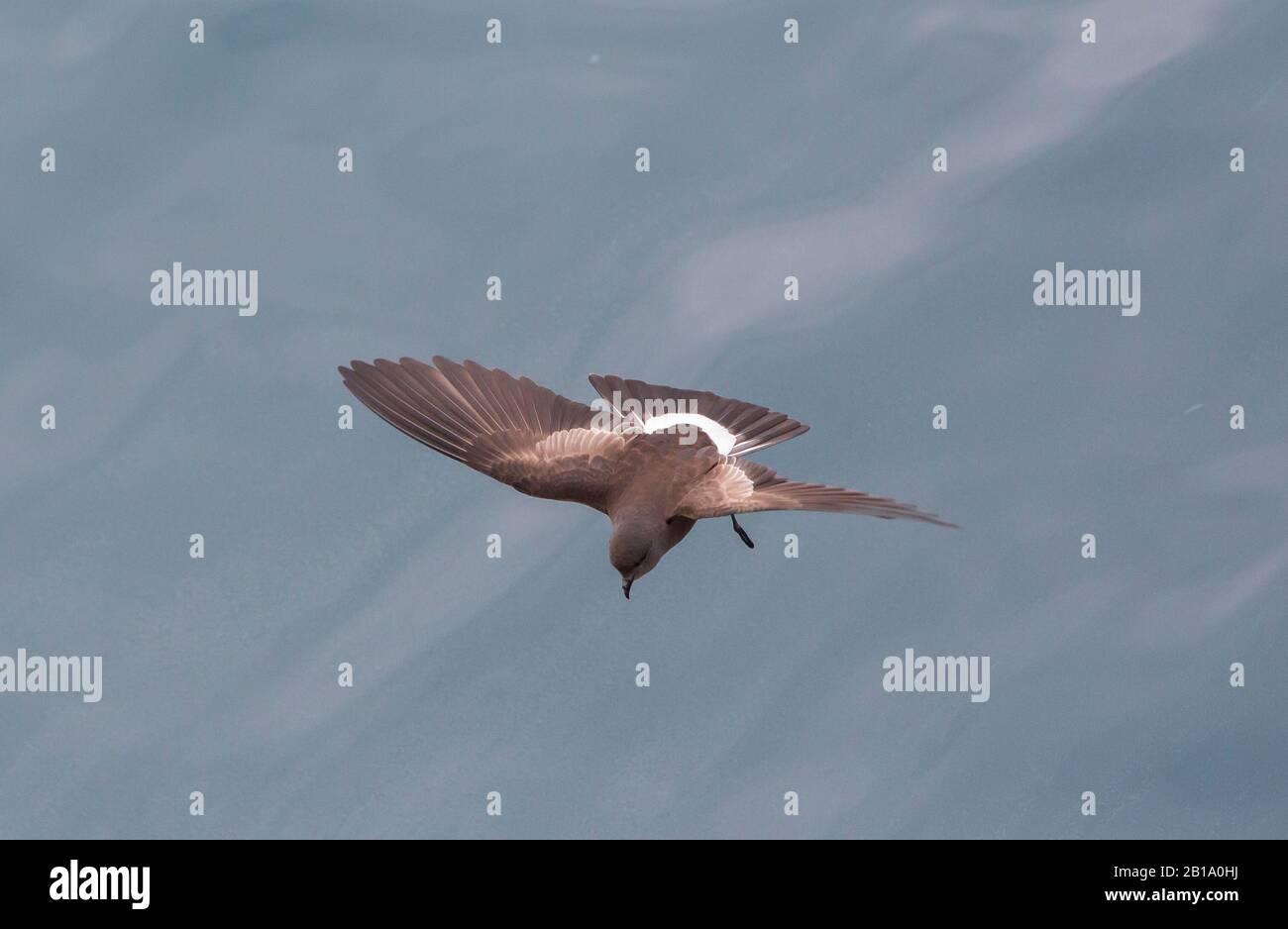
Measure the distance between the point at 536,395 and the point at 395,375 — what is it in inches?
53.1

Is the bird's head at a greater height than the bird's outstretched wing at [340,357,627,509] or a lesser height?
lesser

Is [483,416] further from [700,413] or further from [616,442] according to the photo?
[700,413]

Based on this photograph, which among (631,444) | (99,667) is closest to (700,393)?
(631,444)

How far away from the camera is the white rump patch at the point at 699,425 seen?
13703 mm

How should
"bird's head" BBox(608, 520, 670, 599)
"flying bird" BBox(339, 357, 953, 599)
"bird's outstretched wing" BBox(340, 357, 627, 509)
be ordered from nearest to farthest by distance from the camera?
"bird's head" BBox(608, 520, 670, 599) → "flying bird" BBox(339, 357, 953, 599) → "bird's outstretched wing" BBox(340, 357, 627, 509)

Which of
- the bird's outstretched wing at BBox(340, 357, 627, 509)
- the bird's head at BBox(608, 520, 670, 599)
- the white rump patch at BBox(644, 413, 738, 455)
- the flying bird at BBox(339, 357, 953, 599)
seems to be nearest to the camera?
A: the bird's head at BBox(608, 520, 670, 599)

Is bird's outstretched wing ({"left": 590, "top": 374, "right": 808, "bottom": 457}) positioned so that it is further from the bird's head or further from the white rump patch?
the bird's head

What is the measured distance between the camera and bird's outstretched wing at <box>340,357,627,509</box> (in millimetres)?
14148

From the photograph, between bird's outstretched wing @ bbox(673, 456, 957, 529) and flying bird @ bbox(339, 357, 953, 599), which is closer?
bird's outstretched wing @ bbox(673, 456, 957, 529)

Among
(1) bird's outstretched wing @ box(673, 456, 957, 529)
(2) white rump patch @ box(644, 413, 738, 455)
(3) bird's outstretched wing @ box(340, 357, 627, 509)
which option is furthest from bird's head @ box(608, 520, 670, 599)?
(3) bird's outstretched wing @ box(340, 357, 627, 509)

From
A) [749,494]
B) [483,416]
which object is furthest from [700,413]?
[483,416]

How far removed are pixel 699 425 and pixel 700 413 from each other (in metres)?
0.14

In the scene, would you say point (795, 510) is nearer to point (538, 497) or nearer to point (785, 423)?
point (785, 423)

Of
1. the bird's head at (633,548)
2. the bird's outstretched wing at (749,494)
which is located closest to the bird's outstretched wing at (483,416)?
the bird's outstretched wing at (749,494)
